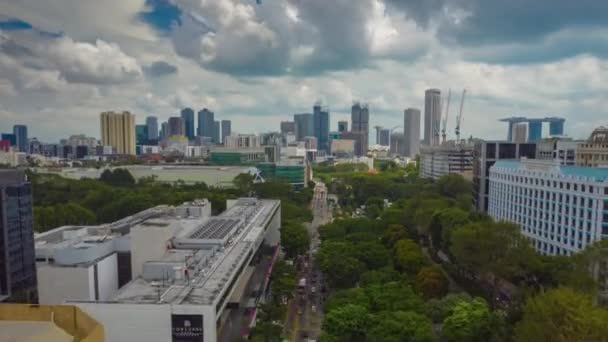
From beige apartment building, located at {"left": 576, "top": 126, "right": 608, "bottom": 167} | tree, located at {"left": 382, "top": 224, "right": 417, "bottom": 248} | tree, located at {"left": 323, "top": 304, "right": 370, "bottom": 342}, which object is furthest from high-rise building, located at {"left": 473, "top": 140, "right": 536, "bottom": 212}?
tree, located at {"left": 323, "top": 304, "right": 370, "bottom": 342}

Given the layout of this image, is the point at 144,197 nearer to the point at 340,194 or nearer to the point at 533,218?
the point at 340,194

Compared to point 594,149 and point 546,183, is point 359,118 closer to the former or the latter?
point 594,149

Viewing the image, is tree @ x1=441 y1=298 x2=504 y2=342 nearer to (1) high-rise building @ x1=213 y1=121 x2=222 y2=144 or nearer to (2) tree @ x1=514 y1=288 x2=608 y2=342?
(2) tree @ x1=514 y1=288 x2=608 y2=342

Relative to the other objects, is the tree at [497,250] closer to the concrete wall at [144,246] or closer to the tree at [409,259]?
the tree at [409,259]

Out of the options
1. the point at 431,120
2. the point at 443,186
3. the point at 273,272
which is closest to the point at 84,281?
the point at 273,272

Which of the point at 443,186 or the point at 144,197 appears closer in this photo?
the point at 144,197

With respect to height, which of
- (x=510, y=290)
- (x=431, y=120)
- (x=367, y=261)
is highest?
(x=431, y=120)

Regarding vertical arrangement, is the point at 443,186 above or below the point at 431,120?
below
